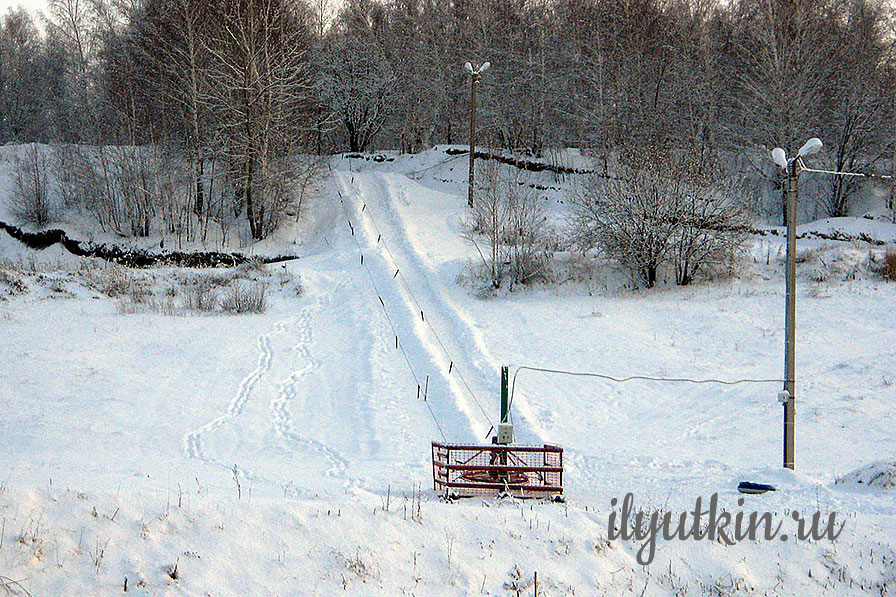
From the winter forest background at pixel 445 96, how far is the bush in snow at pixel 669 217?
0.43 m

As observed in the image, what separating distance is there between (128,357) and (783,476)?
1367 centimetres

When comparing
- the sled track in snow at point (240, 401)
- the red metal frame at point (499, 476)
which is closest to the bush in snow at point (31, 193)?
the sled track in snow at point (240, 401)

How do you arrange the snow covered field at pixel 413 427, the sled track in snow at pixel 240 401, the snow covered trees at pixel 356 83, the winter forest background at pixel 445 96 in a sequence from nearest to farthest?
the snow covered field at pixel 413 427 → the sled track in snow at pixel 240 401 → the winter forest background at pixel 445 96 → the snow covered trees at pixel 356 83

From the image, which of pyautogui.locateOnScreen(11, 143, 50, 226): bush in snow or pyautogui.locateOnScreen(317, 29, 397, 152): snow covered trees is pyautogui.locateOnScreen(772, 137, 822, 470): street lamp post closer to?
pyautogui.locateOnScreen(11, 143, 50, 226): bush in snow

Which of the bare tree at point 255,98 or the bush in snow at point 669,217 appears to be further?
the bare tree at point 255,98

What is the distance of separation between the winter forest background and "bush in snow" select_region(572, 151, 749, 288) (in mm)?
430

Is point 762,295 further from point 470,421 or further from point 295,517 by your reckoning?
point 295,517

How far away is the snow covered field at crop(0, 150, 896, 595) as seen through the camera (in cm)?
647

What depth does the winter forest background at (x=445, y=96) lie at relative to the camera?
3112 centimetres

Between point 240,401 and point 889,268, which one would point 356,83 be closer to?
point 889,268

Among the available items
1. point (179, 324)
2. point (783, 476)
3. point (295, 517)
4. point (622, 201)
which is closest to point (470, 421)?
point (783, 476)

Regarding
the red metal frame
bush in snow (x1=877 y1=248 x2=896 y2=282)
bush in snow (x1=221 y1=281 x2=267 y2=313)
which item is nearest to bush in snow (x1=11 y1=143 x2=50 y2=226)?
bush in snow (x1=221 y1=281 x2=267 y2=313)

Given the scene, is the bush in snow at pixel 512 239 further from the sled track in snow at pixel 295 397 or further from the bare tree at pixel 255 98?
the bare tree at pixel 255 98

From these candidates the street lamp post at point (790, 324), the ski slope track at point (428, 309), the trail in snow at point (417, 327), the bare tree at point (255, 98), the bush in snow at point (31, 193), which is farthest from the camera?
the bush in snow at point (31, 193)
